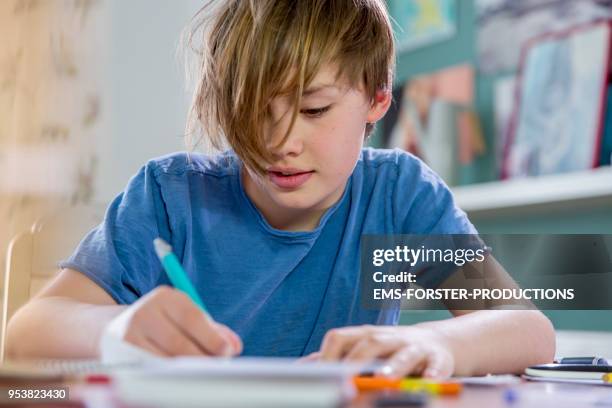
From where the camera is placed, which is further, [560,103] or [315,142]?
[560,103]

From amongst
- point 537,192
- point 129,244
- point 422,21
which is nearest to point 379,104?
point 129,244

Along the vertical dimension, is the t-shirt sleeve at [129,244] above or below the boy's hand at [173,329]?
above

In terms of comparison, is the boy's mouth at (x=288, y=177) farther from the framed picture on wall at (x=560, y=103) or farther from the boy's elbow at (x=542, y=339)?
the framed picture on wall at (x=560, y=103)

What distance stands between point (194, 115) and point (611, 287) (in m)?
0.90

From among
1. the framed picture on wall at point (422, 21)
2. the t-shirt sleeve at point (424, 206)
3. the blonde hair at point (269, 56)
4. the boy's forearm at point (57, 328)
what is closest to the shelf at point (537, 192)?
the framed picture on wall at point (422, 21)


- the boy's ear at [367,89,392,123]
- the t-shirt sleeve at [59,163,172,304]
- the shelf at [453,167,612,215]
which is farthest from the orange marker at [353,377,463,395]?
the shelf at [453,167,612,215]

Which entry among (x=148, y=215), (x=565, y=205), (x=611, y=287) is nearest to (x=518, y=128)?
(x=565, y=205)

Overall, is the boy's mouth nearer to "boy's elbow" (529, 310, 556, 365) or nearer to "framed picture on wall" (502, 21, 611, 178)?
"boy's elbow" (529, 310, 556, 365)

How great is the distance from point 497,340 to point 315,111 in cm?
33

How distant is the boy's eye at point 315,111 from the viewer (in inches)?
36.4

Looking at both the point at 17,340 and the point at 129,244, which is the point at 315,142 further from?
the point at 17,340

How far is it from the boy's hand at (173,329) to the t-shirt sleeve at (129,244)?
338 mm

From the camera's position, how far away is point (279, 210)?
1.08 meters

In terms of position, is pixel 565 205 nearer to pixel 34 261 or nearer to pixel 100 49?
pixel 34 261
